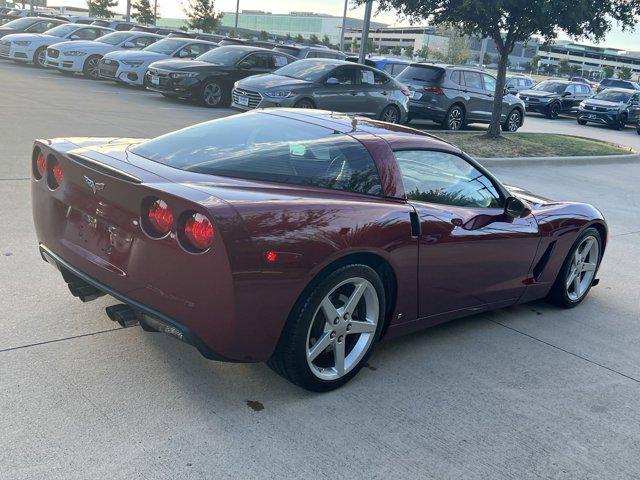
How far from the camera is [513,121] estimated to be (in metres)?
20.0

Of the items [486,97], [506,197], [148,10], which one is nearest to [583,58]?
[148,10]

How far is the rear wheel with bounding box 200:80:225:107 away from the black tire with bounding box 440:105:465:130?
5.79 metres

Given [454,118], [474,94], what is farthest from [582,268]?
[474,94]

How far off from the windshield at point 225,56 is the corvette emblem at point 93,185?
581 inches

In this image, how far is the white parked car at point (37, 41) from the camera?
22875 millimetres

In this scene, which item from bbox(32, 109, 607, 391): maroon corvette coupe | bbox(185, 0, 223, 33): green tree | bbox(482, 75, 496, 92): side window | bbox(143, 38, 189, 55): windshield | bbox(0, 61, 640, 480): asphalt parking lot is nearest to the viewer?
bbox(0, 61, 640, 480): asphalt parking lot

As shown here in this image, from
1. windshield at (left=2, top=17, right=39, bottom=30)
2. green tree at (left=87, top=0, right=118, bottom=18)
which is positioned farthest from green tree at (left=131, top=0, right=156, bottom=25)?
windshield at (left=2, top=17, right=39, bottom=30)

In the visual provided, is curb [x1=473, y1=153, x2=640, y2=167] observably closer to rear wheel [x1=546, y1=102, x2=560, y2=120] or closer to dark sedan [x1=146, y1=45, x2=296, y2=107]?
dark sedan [x1=146, y1=45, x2=296, y2=107]

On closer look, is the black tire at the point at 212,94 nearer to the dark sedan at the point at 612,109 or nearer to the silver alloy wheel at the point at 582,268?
the silver alloy wheel at the point at 582,268

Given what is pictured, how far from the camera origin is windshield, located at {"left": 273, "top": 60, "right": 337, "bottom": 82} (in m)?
15.0

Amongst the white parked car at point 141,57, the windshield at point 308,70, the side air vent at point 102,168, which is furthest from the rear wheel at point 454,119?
the side air vent at point 102,168

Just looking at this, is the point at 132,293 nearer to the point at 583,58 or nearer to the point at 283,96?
the point at 283,96

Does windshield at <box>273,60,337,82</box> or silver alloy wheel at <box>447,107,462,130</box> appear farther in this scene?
silver alloy wheel at <box>447,107,462,130</box>

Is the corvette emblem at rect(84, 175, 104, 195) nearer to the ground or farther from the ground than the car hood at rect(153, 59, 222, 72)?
nearer to the ground
